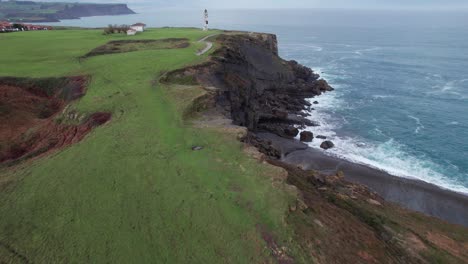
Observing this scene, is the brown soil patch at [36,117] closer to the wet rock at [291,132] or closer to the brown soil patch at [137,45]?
the brown soil patch at [137,45]

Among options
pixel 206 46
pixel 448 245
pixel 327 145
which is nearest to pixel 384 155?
pixel 327 145

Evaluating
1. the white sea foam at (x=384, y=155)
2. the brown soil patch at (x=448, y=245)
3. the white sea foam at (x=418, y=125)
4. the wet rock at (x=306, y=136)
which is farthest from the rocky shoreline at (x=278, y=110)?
the white sea foam at (x=418, y=125)

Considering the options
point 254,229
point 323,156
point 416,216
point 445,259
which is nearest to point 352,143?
point 323,156

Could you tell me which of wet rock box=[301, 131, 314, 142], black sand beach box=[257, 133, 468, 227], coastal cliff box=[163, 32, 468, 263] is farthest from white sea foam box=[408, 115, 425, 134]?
wet rock box=[301, 131, 314, 142]

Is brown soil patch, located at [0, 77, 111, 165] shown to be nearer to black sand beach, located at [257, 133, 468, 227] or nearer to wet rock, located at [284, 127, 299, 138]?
black sand beach, located at [257, 133, 468, 227]

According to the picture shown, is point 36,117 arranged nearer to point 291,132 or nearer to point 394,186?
point 291,132

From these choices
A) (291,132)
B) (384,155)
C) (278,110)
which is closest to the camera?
(384,155)
